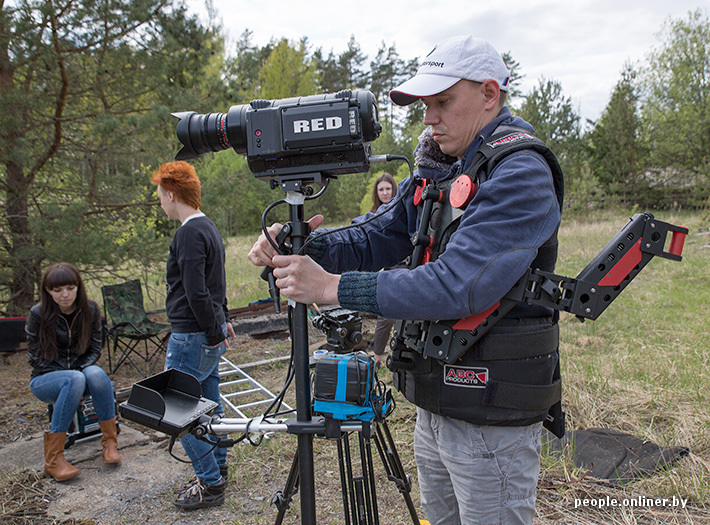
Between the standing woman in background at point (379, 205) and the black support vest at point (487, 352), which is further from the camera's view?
the standing woman in background at point (379, 205)

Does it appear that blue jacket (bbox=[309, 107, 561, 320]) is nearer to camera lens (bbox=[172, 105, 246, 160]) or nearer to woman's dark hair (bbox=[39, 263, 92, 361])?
camera lens (bbox=[172, 105, 246, 160])

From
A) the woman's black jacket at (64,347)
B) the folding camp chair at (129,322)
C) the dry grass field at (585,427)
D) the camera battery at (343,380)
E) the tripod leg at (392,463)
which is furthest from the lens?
the folding camp chair at (129,322)

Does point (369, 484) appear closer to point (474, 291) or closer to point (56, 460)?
point (474, 291)

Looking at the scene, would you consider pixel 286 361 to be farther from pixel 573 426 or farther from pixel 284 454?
pixel 573 426

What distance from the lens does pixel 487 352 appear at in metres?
1.43

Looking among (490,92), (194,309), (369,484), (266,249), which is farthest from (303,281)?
(194,309)

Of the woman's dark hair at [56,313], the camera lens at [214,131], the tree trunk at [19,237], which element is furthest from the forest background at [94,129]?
the camera lens at [214,131]

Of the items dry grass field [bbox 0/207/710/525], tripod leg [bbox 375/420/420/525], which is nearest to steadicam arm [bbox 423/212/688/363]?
tripod leg [bbox 375/420/420/525]

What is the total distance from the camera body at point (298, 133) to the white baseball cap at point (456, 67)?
0.16 m

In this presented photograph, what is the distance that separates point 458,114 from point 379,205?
361 cm

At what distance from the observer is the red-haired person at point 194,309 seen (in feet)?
9.88

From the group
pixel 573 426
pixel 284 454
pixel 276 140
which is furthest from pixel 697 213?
pixel 276 140

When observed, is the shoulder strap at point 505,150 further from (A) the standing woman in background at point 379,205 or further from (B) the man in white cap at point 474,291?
(A) the standing woman in background at point 379,205

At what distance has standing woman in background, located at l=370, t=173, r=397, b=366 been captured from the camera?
486cm
